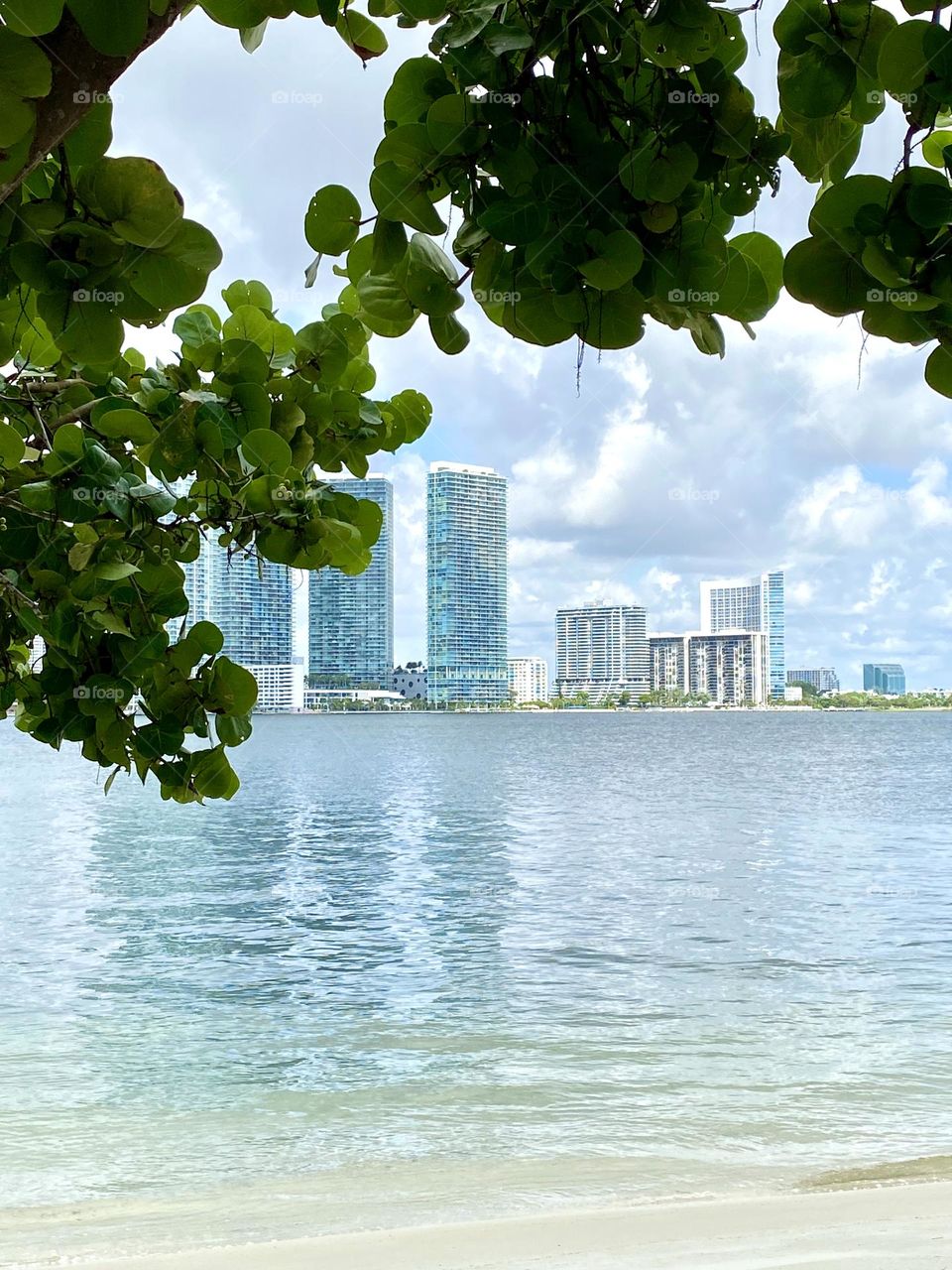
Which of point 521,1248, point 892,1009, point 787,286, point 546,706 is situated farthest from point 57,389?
point 546,706

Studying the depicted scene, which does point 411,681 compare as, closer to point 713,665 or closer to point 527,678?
point 527,678

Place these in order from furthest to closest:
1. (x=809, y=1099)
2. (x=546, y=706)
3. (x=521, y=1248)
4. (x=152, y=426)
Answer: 1. (x=546, y=706)
2. (x=809, y=1099)
3. (x=521, y=1248)
4. (x=152, y=426)

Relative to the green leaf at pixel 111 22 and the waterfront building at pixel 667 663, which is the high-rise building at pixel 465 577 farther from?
the green leaf at pixel 111 22

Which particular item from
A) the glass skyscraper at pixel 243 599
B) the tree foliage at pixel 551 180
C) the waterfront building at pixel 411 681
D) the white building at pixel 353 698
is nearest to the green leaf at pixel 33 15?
the tree foliage at pixel 551 180

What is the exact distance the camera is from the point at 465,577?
83875 millimetres

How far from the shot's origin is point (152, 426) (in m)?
1.67

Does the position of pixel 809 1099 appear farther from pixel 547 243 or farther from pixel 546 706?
pixel 546 706

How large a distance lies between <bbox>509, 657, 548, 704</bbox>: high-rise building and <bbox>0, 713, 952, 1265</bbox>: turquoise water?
88608 millimetres

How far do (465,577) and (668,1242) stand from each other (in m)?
79.1

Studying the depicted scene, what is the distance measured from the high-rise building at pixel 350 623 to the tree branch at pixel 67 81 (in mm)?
72935

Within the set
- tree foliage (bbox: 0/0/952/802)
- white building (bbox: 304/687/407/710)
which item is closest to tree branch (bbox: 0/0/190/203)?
tree foliage (bbox: 0/0/952/802)

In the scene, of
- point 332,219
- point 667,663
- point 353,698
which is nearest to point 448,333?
point 332,219

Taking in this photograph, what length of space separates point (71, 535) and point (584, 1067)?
33.7 feet

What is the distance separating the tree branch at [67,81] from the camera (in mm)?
747
